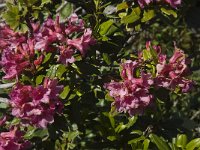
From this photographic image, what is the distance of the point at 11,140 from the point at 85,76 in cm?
59

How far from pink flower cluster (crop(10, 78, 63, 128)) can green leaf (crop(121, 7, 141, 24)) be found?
72cm

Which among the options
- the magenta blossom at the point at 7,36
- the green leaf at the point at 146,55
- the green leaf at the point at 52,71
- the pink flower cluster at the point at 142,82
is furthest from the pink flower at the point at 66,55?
the green leaf at the point at 146,55

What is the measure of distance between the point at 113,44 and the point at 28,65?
22.8 inches

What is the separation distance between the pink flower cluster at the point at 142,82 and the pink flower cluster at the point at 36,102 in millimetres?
312

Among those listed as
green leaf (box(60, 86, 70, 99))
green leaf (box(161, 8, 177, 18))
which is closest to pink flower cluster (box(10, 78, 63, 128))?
green leaf (box(60, 86, 70, 99))

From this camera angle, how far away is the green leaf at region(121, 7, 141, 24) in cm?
287

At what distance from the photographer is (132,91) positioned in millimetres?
2375

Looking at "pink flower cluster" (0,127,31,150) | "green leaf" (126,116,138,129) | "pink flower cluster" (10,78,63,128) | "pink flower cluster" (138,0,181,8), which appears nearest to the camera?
"pink flower cluster" (10,78,63,128)

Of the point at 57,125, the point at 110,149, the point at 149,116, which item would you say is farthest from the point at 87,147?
the point at 57,125

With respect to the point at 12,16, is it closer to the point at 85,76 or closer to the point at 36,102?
the point at 85,76

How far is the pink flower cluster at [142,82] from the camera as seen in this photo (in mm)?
2385

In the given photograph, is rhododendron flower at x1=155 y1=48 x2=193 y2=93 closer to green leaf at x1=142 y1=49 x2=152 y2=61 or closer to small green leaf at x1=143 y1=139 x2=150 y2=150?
green leaf at x1=142 y1=49 x2=152 y2=61

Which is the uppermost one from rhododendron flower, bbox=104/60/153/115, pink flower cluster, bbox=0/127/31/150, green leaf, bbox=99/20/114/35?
green leaf, bbox=99/20/114/35

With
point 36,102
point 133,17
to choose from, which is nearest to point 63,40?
point 36,102
